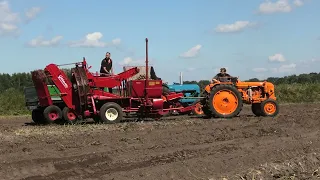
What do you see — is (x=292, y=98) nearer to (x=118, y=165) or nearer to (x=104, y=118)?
(x=104, y=118)

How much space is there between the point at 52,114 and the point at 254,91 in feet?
22.3

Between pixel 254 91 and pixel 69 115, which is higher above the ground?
pixel 254 91

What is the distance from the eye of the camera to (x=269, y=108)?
1545 cm

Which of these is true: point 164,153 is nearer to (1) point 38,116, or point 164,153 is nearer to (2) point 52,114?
(2) point 52,114

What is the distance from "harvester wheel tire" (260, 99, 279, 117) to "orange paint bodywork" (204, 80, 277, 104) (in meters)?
0.26

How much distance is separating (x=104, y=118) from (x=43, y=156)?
17.7 feet

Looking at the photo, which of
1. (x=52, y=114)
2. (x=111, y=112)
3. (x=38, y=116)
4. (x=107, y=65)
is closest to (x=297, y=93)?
(x=107, y=65)

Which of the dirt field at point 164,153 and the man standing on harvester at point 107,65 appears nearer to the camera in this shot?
the dirt field at point 164,153

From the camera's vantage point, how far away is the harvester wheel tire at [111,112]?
45.0 feet

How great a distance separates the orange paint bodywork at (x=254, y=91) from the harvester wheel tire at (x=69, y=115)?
18.1 feet

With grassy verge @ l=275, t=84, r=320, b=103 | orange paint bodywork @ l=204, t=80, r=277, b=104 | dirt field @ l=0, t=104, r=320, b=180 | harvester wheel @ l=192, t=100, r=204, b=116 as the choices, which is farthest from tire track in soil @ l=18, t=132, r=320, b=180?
grassy verge @ l=275, t=84, r=320, b=103

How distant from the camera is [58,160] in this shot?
8.09 m

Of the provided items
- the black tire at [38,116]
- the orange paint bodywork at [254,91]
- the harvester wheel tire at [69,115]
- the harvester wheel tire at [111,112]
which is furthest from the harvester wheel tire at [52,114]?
the orange paint bodywork at [254,91]

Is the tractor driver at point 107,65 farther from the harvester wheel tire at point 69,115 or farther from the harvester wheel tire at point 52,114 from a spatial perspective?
the harvester wheel tire at point 52,114
